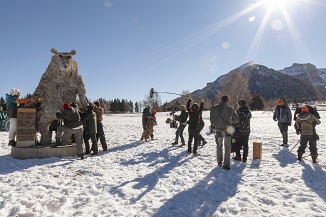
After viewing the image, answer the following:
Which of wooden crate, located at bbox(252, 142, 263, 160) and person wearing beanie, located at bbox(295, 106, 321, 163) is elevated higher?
person wearing beanie, located at bbox(295, 106, 321, 163)

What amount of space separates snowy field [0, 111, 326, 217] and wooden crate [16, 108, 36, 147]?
69 centimetres

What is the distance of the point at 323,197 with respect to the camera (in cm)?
480

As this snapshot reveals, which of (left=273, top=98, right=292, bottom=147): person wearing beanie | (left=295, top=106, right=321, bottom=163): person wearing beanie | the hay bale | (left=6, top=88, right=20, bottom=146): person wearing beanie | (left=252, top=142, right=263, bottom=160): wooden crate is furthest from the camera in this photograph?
(left=273, top=98, right=292, bottom=147): person wearing beanie

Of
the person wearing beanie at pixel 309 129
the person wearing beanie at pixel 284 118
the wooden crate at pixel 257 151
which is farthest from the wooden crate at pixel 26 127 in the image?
the person wearing beanie at pixel 284 118

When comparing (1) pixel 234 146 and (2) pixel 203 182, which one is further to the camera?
(1) pixel 234 146

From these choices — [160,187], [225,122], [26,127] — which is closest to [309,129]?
[225,122]

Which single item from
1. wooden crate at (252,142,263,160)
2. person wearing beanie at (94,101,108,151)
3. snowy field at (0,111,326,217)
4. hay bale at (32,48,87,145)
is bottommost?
snowy field at (0,111,326,217)

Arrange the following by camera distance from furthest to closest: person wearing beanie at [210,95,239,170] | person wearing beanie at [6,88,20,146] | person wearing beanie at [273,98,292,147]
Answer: person wearing beanie at [273,98,292,147] < person wearing beanie at [6,88,20,146] < person wearing beanie at [210,95,239,170]

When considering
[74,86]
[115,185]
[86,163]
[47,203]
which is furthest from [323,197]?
[74,86]

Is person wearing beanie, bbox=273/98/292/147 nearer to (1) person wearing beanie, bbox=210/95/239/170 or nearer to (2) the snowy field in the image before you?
(2) the snowy field

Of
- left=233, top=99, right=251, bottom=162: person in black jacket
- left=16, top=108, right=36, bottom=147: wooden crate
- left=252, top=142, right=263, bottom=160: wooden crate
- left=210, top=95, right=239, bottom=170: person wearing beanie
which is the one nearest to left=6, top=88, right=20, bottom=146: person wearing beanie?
left=16, top=108, right=36, bottom=147: wooden crate

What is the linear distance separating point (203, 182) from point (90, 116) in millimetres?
4832

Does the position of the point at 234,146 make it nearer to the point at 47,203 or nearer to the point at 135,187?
the point at 135,187

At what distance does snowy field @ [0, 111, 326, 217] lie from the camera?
4273 millimetres
